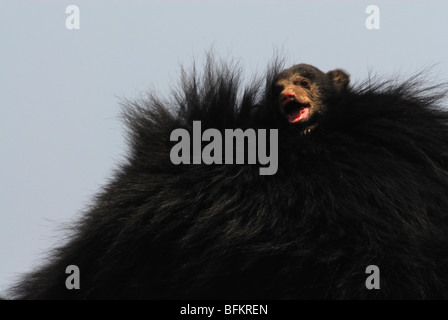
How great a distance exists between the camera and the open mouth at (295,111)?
5592mm

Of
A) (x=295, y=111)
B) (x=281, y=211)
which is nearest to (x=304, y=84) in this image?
(x=295, y=111)

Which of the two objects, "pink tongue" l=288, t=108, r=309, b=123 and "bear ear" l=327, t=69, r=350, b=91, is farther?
"bear ear" l=327, t=69, r=350, b=91

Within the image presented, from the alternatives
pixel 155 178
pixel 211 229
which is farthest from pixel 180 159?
pixel 211 229

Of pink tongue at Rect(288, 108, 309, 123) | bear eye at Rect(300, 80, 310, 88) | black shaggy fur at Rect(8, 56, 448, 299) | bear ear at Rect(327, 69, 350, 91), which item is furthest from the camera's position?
bear ear at Rect(327, 69, 350, 91)

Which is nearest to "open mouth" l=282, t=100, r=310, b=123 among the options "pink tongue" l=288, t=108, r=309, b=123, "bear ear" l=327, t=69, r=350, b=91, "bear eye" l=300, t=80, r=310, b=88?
"pink tongue" l=288, t=108, r=309, b=123

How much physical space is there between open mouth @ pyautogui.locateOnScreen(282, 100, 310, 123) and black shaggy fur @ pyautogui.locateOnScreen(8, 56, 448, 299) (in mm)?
402

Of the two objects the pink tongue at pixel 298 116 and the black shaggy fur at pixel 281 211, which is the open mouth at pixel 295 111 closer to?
the pink tongue at pixel 298 116

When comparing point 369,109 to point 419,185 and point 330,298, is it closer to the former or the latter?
point 419,185

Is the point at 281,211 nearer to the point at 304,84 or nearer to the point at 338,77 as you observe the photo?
the point at 304,84

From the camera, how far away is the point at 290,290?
4.23 m

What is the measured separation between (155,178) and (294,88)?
156 cm

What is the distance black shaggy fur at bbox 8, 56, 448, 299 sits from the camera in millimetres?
4301

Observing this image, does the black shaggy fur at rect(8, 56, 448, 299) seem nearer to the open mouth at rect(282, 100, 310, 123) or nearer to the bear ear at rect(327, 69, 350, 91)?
the open mouth at rect(282, 100, 310, 123)

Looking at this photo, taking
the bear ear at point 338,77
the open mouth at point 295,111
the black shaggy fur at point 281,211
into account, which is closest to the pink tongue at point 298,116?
the open mouth at point 295,111
